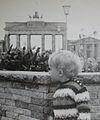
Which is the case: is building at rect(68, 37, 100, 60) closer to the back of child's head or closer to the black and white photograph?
the black and white photograph

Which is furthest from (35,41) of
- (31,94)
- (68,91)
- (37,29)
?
(68,91)

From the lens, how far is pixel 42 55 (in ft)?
16.6

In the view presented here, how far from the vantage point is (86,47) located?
17.7 ft

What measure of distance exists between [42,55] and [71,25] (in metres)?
0.73

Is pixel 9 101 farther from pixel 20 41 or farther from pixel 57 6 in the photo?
pixel 57 6

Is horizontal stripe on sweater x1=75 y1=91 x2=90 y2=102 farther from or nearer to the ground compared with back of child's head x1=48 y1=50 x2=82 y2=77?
nearer to the ground

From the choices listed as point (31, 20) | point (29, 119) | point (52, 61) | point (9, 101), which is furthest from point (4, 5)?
point (52, 61)

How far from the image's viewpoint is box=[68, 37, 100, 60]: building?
5344 millimetres

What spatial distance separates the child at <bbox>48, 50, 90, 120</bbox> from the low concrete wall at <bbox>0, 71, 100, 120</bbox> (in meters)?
0.54

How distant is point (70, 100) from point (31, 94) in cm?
96

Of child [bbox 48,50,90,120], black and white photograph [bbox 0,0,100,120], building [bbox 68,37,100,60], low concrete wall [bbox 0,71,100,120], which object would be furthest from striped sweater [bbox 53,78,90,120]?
building [bbox 68,37,100,60]

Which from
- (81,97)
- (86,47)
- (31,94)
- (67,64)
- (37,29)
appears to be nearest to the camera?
(81,97)

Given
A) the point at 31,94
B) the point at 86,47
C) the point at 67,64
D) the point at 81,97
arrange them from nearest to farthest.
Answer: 1. the point at 81,97
2. the point at 67,64
3. the point at 31,94
4. the point at 86,47

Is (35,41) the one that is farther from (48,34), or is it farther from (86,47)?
(86,47)
